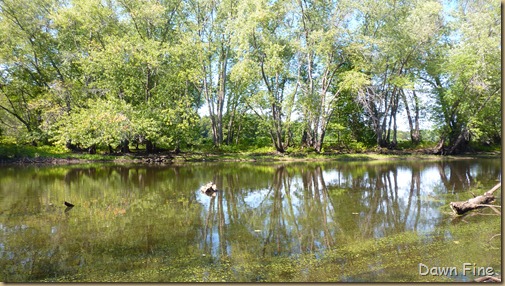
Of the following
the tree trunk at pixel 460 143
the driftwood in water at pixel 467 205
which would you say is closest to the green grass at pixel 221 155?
the tree trunk at pixel 460 143

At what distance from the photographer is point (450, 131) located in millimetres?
30875

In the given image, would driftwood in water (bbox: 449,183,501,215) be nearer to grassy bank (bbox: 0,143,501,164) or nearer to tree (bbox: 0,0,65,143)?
grassy bank (bbox: 0,143,501,164)

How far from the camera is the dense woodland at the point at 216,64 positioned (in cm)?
2684

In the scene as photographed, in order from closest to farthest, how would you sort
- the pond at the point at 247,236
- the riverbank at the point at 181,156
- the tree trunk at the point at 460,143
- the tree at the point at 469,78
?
the pond at the point at 247,236 → the tree at the point at 469,78 → the riverbank at the point at 181,156 → the tree trunk at the point at 460,143

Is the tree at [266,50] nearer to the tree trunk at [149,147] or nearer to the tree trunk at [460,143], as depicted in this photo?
the tree trunk at [149,147]

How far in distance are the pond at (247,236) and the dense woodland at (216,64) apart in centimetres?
1613

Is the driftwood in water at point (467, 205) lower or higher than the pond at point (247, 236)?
higher

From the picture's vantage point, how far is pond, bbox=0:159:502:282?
5133 mm

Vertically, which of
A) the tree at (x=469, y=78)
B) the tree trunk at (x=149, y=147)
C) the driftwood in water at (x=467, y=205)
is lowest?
the driftwood in water at (x=467, y=205)

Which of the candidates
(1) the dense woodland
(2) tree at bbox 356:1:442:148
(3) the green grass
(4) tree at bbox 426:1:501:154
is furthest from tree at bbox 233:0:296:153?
(4) tree at bbox 426:1:501:154

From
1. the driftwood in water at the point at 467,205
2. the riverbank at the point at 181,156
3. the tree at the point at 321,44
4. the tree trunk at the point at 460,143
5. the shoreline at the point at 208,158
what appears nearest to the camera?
the driftwood in water at the point at 467,205

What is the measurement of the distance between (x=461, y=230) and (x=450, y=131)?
27676 mm

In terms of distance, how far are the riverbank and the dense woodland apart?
4.08ft

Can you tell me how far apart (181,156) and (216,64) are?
10.6 meters
